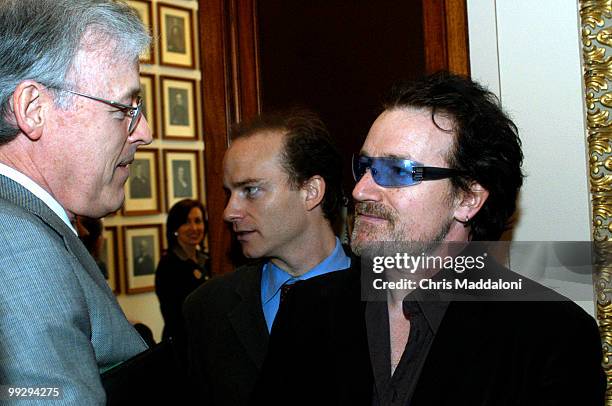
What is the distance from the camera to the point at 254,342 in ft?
8.60

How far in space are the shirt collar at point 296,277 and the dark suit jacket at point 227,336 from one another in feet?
0.11

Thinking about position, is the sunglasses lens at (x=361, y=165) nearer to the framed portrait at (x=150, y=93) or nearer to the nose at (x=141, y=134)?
the nose at (x=141, y=134)

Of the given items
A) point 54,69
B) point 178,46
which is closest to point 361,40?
point 54,69

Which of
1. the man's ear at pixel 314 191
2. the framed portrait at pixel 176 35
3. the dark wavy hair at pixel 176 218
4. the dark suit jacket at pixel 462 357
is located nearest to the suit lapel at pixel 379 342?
the dark suit jacket at pixel 462 357

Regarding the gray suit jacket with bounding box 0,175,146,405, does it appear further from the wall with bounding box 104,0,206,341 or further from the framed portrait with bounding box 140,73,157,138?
the framed portrait with bounding box 140,73,157,138

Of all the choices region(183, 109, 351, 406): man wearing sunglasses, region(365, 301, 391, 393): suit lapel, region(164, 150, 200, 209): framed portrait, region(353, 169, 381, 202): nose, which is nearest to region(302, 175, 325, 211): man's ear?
region(183, 109, 351, 406): man wearing sunglasses

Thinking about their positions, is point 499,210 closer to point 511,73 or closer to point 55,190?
point 511,73

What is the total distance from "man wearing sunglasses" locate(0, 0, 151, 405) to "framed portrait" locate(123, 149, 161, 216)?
4910 millimetres

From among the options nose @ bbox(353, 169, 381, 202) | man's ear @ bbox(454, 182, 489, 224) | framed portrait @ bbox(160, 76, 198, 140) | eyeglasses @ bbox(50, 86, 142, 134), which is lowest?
man's ear @ bbox(454, 182, 489, 224)

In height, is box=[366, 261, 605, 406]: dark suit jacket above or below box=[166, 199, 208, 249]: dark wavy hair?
below

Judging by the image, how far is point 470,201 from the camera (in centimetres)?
212

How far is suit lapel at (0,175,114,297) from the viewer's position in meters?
1.35

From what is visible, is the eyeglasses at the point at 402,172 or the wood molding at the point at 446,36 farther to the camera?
the wood molding at the point at 446,36

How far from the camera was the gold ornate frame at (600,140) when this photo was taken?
2.09 metres
